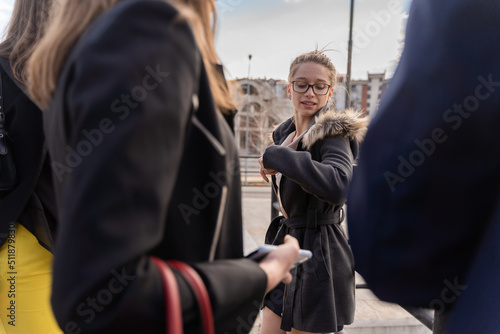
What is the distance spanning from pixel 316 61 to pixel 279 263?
5.25ft

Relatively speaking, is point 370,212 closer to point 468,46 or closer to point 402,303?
point 402,303

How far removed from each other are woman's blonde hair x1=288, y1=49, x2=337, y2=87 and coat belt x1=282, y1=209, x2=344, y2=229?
828 millimetres

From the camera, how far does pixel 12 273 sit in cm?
130

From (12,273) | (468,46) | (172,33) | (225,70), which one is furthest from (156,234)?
(12,273)

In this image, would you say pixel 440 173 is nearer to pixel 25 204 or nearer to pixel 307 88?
pixel 25 204

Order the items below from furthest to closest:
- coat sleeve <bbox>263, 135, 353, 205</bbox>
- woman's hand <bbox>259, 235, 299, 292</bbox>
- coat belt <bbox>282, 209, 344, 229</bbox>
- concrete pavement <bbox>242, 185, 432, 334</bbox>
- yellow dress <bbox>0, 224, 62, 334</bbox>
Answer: concrete pavement <bbox>242, 185, 432, 334</bbox> → coat belt <bbox>282, 209, 344, 229</bbox> → coat sleeve <bbox>263, 135, 353, 205</bbox> → yellow dress <bbox>0, 224, 62, 334</bbox> → woman's hand <bbox>259, 235, 299, 292</bbox>

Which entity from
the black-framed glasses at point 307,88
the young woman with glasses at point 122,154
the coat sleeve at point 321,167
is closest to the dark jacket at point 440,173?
the young woman with glasses at point 122,154

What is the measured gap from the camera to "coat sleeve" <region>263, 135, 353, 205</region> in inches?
72.0

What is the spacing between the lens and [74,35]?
0.79 m

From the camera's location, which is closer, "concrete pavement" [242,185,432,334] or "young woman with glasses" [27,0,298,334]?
"young woman with glasses" [27,0,298,334]

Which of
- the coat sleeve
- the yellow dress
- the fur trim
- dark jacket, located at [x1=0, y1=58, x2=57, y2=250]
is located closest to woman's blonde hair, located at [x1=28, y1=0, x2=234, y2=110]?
dark jacket, located at [x1=0, y1=58, x2=57, y2=250]

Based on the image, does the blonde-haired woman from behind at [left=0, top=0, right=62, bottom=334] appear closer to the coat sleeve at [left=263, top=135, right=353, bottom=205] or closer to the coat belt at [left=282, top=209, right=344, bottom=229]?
the coat sleeve at [left=263, top=135, right=353, bottom=205]

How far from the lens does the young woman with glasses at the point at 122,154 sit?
638mm

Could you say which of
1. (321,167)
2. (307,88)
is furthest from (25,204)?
(307,88)
